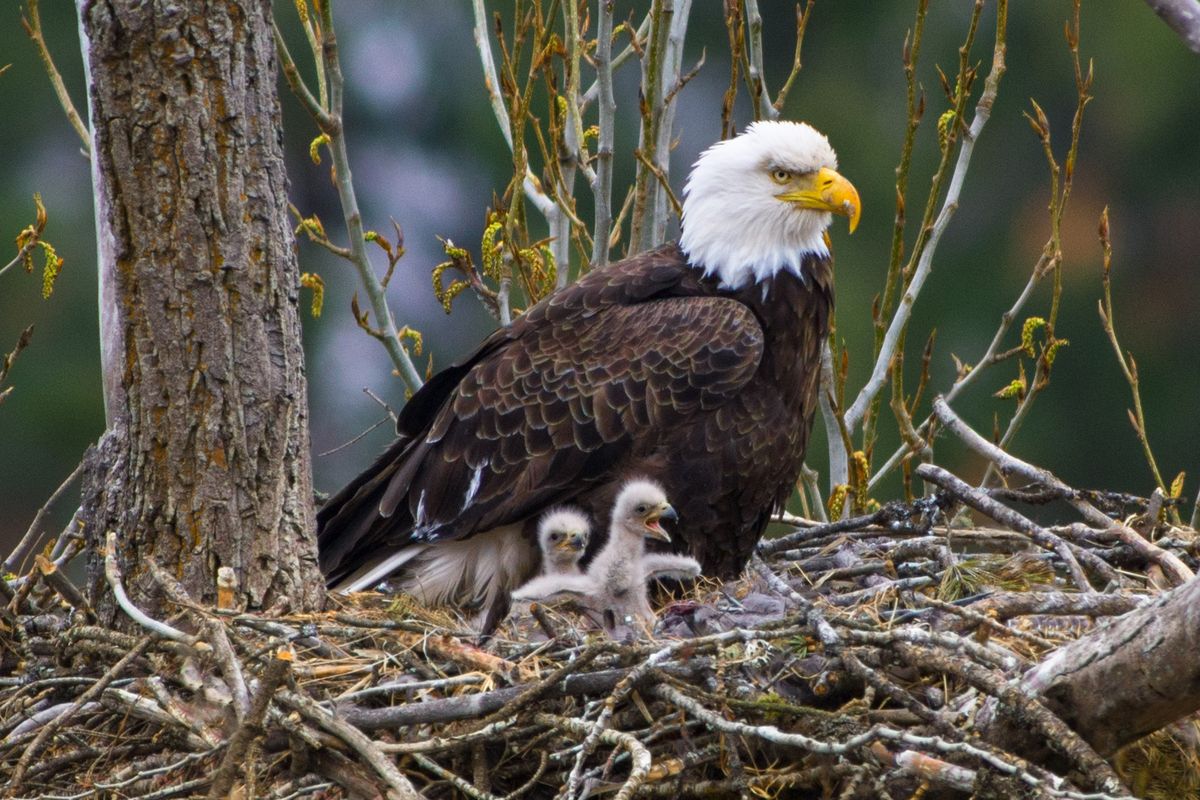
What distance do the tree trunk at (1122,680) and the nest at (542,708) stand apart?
84 mm

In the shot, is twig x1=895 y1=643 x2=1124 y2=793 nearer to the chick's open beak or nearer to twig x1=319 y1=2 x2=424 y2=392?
the chick's open beak

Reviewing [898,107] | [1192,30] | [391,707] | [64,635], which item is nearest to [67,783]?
→ [64,635]

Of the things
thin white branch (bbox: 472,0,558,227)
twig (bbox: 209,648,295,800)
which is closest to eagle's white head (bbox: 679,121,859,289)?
thin white branch (bbox: 472,0,558,227)

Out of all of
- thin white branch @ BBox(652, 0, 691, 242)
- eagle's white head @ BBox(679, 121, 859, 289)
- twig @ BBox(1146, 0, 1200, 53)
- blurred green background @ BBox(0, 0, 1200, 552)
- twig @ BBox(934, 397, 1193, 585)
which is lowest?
blurred green background @ BBox(0, 0, 1200, 552)

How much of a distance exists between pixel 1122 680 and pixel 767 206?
253 cm

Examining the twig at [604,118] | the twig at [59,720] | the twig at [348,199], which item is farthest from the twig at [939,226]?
the twig at [59,720]

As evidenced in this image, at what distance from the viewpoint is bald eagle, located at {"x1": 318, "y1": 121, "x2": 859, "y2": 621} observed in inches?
206

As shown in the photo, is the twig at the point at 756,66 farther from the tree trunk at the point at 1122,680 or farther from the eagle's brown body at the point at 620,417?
the tree trunk at the point at 1122,680

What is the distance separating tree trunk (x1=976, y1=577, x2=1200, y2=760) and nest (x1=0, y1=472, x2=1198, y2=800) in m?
0.08

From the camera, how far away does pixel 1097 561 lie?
15.3 feet

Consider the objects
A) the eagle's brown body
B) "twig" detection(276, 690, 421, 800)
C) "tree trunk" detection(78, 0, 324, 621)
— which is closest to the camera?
"twig" detection(276, 690, 421, 800)

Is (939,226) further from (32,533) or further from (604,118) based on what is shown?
(32,533)

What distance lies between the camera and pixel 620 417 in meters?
5.23

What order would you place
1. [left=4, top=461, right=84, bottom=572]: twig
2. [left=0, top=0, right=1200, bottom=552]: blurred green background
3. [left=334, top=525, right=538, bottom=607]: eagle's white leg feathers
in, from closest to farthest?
1. [left=4, top=461, right=84, bottom=572]: twig
2. [left=334, top=525, right=538, bottom=607]: eagle's white leg feathers
3. [left=0, top=0, right=1200, bottom=552]: blurred green background
